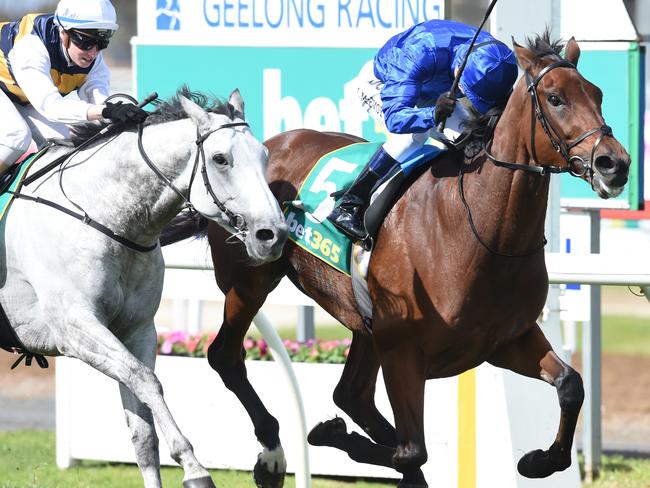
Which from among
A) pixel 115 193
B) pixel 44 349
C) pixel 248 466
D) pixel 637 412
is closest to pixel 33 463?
pixel 248 466

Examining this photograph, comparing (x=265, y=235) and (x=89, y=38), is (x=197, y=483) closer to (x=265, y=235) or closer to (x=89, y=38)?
(x=265, y=235)

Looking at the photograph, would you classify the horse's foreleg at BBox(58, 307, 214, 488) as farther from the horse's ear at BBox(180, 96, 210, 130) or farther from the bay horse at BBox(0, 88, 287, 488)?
the horse's ear at BBox(180, 96, 210, 130)

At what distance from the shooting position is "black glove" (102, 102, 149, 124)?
15.2 feet

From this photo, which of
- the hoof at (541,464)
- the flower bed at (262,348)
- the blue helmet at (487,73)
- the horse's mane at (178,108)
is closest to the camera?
the horse's mane at (178,108)

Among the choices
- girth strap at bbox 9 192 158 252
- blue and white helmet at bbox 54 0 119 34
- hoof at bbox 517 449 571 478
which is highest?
blue and white helmet at bbox 54 0 119 34

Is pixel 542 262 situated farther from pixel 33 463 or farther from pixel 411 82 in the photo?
pixel 33 463

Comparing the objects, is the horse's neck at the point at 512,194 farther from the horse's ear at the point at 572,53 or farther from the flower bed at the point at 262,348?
the flower bed at the point at 262,348

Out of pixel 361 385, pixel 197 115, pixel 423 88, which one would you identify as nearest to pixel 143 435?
pixel 197 115

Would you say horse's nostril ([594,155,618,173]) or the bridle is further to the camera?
the bridle

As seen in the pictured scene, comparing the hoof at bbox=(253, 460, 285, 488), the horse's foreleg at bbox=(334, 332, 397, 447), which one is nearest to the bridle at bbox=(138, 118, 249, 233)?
the horse's foreleg at bbox=(334, 332, 397, 447)

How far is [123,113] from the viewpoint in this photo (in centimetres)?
464

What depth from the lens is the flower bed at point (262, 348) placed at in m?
6.85

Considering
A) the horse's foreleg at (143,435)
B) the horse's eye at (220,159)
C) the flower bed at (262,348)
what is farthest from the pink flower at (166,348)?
the horse's eye at (220,159)

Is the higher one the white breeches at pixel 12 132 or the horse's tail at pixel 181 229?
the white breeches at pixel 12 132
